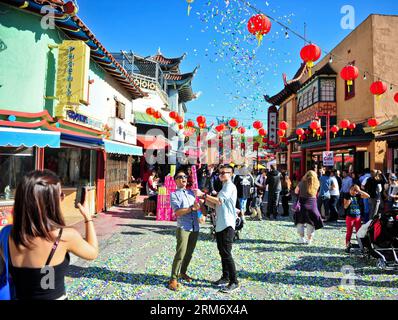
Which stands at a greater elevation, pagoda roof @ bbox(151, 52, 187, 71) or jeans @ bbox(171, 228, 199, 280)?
pagoda roof @ bbox(151, 52, 187, 71)

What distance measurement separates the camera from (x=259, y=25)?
18.6ft

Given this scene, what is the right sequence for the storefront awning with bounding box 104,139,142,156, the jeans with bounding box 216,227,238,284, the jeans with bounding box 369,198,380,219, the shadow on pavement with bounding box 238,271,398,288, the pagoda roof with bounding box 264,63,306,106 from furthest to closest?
the pagoda roof with bounding box 264,63,306,106, the storefront awning with bounding box 104,139,142,156, the jeans with bounding box 369,198,380,219, the shadow on pavement with bounding box 238,271,398,288, the jeans with bounding box 216,227,238,284

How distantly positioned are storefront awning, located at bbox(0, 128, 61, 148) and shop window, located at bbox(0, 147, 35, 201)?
1006 millimetres

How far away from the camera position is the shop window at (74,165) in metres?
9.54

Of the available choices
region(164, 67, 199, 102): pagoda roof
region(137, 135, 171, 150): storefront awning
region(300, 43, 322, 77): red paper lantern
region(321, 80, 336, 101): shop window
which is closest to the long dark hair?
region(300, 43, 322, 77): red paper lantern

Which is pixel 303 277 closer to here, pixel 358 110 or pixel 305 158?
pixel 358 110

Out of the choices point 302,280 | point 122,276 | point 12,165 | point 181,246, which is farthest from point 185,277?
point 12,165

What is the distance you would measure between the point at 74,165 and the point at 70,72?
13.2 feet

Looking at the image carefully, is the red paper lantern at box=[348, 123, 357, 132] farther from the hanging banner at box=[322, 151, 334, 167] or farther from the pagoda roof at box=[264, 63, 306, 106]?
the pagoda roof at box=[264, 63, 306, 106]

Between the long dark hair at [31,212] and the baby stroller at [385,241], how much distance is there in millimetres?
5515

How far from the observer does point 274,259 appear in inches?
231

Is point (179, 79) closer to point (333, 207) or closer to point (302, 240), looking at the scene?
point (333, 207)

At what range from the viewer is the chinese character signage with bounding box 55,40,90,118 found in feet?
25.4
